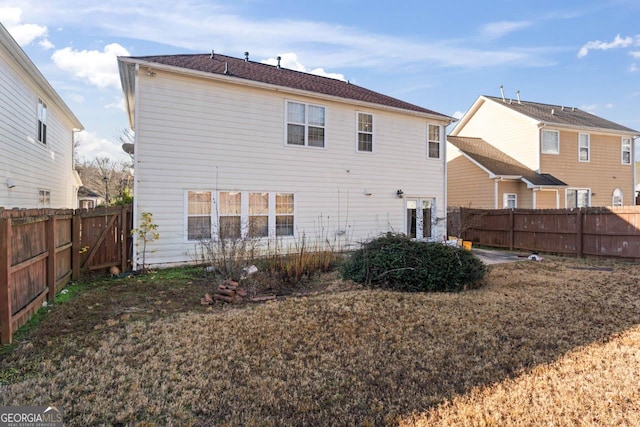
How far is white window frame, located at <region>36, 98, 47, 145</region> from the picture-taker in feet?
40.2

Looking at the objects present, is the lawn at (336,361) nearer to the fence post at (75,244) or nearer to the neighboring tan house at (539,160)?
the fence post at (75,244)

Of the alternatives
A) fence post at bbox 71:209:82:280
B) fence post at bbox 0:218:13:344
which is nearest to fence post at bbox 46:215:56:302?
fence post at bbox 71:209:82:280

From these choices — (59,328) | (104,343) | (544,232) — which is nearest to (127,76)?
(59,328)

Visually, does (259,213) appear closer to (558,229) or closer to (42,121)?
(42,121)

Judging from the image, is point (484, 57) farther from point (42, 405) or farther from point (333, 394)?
point (42, 405)

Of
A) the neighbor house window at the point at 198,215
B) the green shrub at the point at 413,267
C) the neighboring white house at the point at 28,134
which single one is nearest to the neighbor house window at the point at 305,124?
the neighbor house window at the point at 198,215

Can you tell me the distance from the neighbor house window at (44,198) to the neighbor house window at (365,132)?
443 inches

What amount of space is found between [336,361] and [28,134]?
12.4 m

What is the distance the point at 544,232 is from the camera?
12.9 m

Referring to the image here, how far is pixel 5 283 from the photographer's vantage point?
158 inches

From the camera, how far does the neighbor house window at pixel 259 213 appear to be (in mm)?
10438

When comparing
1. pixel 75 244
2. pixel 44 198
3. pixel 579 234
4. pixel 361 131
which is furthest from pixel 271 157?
pixel 579 234

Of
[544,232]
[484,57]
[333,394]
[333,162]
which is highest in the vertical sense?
[484,57]

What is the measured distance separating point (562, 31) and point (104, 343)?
59.9ft
